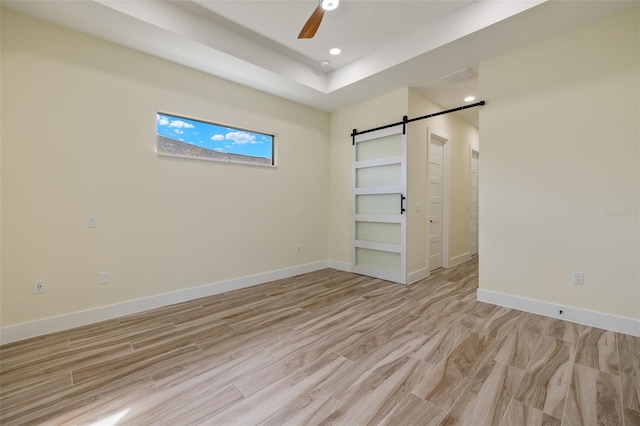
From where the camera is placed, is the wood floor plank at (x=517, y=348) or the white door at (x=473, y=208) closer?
the wood floor plank at (x=517, y=348)

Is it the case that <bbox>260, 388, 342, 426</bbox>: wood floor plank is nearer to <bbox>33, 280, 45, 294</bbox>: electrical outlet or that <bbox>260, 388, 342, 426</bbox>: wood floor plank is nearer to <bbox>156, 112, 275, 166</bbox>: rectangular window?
<bbox>33, 280, 45, 294</bbox>: electrical outlet

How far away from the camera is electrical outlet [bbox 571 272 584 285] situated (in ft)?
8.70

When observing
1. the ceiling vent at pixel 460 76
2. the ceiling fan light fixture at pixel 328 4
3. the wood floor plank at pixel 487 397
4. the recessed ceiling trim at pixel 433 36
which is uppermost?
the recessed ceiling trim at pixel 433 36

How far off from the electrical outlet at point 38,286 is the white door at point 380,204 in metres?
3.92

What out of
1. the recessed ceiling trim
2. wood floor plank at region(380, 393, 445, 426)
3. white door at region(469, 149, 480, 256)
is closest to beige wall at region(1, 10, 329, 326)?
the recessed ceiling trim

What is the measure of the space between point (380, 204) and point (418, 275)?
128cm

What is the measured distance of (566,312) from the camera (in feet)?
8.91

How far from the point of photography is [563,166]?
2.74m

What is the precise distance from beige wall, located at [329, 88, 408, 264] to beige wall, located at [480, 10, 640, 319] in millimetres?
1765

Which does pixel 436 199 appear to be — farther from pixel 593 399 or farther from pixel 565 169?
pixel 593 399

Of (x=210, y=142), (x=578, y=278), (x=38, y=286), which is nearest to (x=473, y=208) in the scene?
(x=578, y=278)

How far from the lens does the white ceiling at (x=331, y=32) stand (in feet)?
8.07

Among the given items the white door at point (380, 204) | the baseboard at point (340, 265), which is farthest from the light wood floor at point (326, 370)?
the baseboard at point (340, 265)

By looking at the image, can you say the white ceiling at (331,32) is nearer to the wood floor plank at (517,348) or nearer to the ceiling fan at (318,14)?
the ceiling fan at (318,14)
